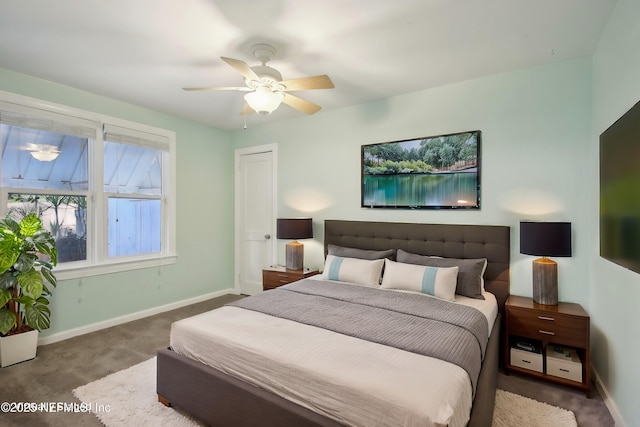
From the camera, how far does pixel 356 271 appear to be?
10.4 ft

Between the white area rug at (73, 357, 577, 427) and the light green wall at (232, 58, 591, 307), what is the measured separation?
1.06m

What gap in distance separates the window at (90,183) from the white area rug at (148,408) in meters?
1.52

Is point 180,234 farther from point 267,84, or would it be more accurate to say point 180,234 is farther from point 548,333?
point 548,333

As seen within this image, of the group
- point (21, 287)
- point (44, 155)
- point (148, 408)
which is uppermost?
point (44, 155)

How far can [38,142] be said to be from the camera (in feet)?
10.3

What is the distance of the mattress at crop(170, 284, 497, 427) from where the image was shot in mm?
1279

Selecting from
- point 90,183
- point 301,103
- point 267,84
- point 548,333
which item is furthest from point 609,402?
point 90,183

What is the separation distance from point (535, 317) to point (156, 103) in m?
4.44

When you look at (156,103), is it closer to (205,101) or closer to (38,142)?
(205,101)

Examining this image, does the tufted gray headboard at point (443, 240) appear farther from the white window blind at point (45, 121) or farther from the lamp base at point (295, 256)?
the white window blind at point (45, 121)

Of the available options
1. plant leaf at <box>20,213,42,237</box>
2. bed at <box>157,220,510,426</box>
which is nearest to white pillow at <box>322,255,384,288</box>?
bed at <box>157,220,510,426</box>

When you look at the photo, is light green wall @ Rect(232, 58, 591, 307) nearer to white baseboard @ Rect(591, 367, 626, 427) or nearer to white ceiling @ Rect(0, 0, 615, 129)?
white ceiling @ Rect(0, 0, 615, 129)

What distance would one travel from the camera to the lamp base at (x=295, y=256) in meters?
3.96

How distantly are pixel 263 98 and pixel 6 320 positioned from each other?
2782 millimetres
